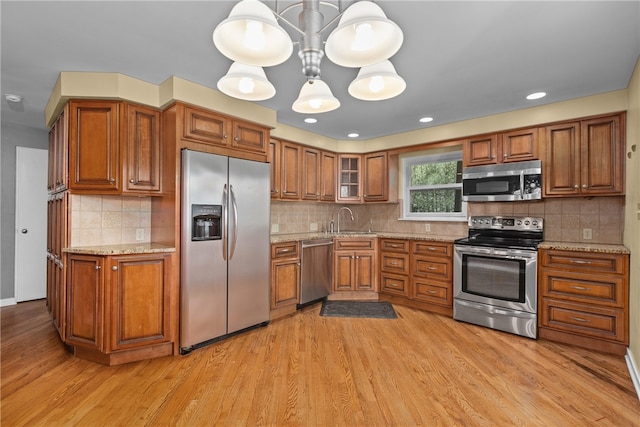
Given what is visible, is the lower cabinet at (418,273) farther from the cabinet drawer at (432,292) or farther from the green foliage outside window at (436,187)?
the green foliage outside window at (436,187)

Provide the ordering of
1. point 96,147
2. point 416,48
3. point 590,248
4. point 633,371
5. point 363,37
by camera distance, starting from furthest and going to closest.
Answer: point 590,248
point 96,147
point 633,371
point 416,48
point 363,37

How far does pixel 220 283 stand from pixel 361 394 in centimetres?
156

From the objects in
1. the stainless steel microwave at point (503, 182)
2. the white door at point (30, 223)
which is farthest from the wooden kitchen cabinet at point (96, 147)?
the stainless steel microwave at point (503, 182)

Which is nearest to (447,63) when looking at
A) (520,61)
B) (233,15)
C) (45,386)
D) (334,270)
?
(520,61)

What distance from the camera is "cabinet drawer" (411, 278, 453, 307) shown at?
379cm

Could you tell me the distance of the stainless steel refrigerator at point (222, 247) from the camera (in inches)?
109

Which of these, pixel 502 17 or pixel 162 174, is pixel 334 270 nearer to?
pixel 162 174

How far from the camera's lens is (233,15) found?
1.19 metres

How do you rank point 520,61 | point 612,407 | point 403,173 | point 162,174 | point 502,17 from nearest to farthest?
point 502,17, point 612,407, point 520,61, point 162,174, point 403,173

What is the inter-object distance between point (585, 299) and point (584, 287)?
11cm

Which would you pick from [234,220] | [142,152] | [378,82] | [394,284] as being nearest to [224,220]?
[234,220]

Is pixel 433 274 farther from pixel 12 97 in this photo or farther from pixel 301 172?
pixel 12 97

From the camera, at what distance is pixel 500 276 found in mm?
3361

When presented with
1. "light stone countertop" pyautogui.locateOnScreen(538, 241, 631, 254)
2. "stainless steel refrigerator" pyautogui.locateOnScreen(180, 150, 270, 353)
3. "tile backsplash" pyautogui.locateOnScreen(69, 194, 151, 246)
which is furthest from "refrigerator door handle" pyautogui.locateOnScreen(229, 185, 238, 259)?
"light stone countertop" pyautogui.locateOnScreen(538, 241, 631, 254)
